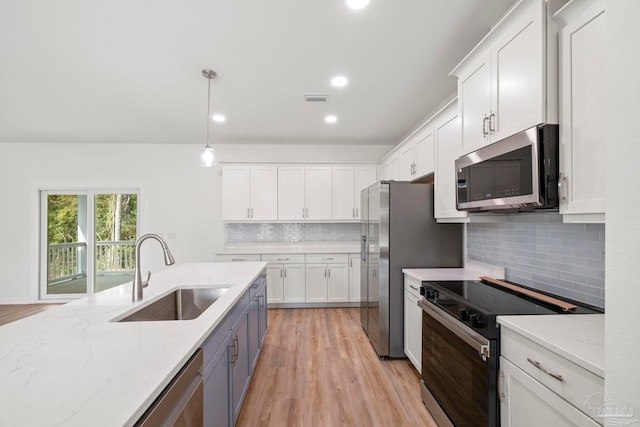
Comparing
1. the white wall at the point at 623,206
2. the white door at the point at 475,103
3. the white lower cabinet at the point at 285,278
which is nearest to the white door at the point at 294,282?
the white lower cabinet at the point at 285,278

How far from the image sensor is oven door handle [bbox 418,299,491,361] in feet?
4.23

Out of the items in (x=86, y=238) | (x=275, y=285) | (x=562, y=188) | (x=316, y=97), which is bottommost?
(x=275, y=285)

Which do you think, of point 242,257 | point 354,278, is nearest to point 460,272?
point 354,278

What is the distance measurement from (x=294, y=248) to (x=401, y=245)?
2248 millimetres

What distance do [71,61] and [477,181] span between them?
3.40m

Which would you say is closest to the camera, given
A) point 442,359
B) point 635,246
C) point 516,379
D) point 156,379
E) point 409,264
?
point 635,246

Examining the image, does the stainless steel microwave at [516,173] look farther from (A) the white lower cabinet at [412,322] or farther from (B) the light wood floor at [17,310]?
(B) the light wood floor at [17,310]

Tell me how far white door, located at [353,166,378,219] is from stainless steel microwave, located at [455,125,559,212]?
2546 millimetres

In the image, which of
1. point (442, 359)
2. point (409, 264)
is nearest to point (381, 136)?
point (409, 264)

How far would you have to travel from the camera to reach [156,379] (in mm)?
779

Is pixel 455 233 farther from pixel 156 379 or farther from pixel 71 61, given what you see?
pixel 71 61

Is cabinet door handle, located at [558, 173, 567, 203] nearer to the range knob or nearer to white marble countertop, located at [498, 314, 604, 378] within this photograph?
white marble countertop, located at [498, 314, 604, 378]

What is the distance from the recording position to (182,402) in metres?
0.91

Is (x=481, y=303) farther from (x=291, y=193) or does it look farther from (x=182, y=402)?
(x=291, y=193)
